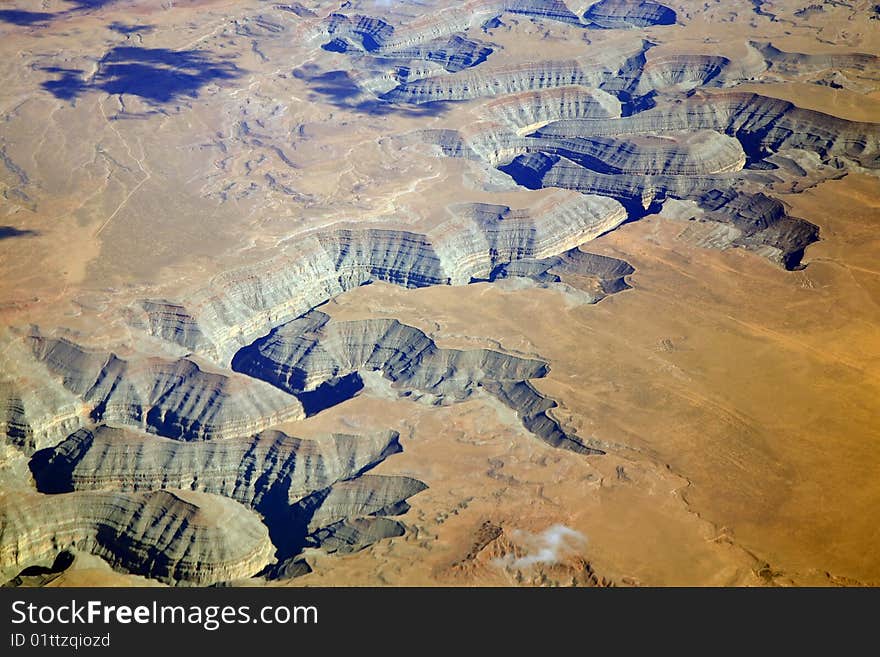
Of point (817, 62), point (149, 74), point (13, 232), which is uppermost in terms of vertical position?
point (149, 74)

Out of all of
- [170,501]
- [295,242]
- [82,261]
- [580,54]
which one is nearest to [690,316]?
[295,242]

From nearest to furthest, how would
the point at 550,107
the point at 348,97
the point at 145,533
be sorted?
the point at 145,533 < the point at 550,107 < the point at 348,97

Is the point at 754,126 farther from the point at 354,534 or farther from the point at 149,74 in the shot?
the point at 354,534

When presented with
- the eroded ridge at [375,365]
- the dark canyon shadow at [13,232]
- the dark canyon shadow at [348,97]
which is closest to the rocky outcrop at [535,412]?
the eroded ridge at [375,365]

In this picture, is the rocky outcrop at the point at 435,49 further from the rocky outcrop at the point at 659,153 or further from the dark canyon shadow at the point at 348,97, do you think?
the rocky outcrop at the point at 659,153

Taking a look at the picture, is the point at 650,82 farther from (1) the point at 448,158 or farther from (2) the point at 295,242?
(2) the point at 295,242

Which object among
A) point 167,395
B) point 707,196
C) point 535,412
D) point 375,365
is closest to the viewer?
point 535,412

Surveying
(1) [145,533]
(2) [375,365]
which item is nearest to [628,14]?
(2) [375,365]
